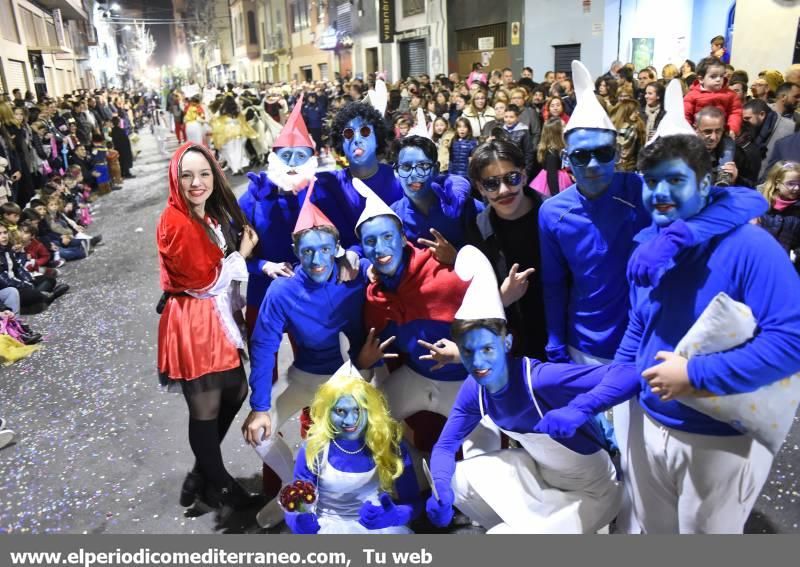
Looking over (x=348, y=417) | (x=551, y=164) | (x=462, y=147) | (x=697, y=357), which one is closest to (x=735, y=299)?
(x=697, y=357)

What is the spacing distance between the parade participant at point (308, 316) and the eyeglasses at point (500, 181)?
2.08 ft

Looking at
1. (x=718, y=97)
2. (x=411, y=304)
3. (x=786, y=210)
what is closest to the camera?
(x=411, y=304)

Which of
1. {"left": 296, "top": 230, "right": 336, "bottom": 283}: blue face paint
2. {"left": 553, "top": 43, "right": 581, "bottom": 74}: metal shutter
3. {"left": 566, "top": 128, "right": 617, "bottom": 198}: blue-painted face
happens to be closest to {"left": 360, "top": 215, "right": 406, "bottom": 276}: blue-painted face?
{"left": 296, "top": 230, "right": 336, "bottom": 283}: blue face paint

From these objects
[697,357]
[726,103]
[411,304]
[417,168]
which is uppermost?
[726,103]

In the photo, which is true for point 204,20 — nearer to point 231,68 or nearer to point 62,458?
point 231,68

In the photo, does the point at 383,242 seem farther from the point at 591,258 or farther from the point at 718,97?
the point at 718,97

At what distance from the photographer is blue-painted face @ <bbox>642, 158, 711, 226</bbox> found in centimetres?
161

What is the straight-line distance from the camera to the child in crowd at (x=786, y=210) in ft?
14.5

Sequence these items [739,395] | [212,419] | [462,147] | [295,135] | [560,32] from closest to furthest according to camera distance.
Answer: [739,395] < [212,419] < [295,135] < [462,147] < [560,32]

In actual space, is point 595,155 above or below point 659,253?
above

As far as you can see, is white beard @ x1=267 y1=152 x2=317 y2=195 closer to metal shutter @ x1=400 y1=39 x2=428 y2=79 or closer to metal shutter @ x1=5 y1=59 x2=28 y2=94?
metal shutter @ x1=5 y1=59 x2=28 y2=94

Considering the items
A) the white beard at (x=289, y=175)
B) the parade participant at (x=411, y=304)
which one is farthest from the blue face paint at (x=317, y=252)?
the white beard at (x=289, y=175)

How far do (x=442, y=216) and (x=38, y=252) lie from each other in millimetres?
6046

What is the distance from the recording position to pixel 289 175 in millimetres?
3102
